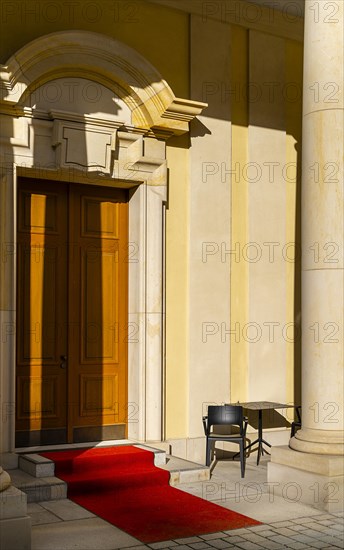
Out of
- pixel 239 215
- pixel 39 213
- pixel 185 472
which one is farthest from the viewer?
pixel 239 215

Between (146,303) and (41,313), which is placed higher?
(146,303)

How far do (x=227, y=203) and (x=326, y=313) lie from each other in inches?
103

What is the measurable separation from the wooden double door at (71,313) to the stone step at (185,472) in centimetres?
103

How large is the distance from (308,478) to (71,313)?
3.25 metres

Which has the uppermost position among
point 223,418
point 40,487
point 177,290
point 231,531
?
point 177,290

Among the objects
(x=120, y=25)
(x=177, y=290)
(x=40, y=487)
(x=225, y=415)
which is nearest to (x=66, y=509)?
(x=40, y=487)

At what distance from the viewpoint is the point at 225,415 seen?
8711 millimetres

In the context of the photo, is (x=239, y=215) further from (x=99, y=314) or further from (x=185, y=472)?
(x=185, y=472)

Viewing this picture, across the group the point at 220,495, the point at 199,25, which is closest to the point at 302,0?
the point at 199,25

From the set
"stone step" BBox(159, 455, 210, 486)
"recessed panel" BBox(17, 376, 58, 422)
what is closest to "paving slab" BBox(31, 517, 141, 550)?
"stone step" BBox(159, 455, 210, 486)

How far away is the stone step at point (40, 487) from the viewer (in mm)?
7250

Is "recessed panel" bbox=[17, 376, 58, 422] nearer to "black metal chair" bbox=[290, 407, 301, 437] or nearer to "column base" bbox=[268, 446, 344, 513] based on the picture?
"column base" bbox=[268, 446, 344, 513]

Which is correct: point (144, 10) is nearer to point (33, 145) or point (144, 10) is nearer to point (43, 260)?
point (33, 145)

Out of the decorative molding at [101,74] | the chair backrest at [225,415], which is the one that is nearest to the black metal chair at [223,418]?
the chair backrest at [225,415]
